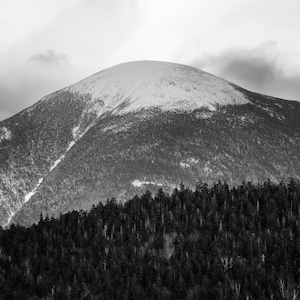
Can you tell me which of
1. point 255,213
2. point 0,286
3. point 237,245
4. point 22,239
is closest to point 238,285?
point 237,245

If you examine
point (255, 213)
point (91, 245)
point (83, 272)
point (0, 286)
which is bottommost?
point (0, 286)

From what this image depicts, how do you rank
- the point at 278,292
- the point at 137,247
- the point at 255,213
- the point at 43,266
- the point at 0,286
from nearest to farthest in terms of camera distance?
the point at 278,292, the point at 0,286, the point at 43,266, the point at 137,247, the point at 255,213

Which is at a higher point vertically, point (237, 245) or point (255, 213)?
point (255, 213)

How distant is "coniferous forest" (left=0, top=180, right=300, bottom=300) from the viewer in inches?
5586

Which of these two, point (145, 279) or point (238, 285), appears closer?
point (238, 285)

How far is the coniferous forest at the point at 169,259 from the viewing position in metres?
142

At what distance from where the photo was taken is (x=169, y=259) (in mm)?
166000

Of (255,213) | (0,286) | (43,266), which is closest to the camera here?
(0,286)

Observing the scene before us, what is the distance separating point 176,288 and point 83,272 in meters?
30.7

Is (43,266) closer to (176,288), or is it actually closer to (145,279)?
(145,279)

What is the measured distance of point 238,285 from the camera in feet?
469

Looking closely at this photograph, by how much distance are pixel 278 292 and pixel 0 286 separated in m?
76.4

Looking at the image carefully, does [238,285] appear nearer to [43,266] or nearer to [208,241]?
[208,241]

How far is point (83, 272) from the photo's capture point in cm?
15862
